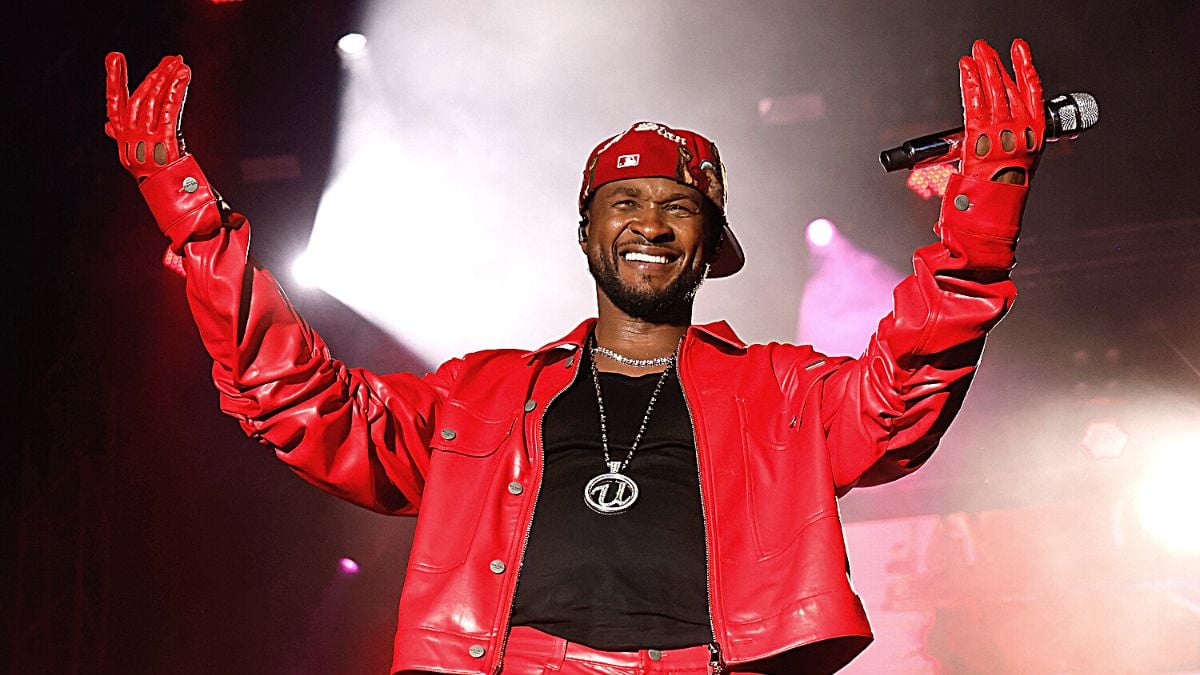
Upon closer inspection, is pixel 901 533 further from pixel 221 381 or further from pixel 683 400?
pixel 221 381

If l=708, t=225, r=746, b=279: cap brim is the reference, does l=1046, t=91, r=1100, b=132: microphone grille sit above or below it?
above

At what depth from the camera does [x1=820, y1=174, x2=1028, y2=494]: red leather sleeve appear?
201cm

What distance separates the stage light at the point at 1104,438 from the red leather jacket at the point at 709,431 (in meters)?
2.06

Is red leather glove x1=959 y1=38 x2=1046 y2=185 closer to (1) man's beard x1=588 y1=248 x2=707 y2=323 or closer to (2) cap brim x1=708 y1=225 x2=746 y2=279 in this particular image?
(1) man's beard x1=588 y1=248 x2=707 y2=323

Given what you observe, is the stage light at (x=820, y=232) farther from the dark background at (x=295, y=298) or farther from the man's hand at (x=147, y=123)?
the man's hand at (x=147, y=123)

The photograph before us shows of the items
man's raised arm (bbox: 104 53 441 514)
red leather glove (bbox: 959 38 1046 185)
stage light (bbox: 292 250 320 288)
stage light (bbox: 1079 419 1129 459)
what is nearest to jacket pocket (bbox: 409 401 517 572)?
man's raised arm (bbox: 104 53 441 514)

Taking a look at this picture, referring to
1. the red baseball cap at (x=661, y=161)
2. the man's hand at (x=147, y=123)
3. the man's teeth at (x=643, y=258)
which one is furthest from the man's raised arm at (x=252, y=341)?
the red baseball cap at (x=661, y=161)

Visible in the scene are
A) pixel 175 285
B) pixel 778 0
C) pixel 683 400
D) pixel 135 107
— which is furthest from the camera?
pixel 778 0

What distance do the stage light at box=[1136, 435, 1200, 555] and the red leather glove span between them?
2.42 m

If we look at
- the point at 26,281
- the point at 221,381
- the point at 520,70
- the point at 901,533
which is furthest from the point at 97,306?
the point at 901,533

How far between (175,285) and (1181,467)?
11.0ft

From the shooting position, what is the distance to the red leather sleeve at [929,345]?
201 centimetres

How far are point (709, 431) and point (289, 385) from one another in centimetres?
77

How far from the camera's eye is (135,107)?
7.21ft
